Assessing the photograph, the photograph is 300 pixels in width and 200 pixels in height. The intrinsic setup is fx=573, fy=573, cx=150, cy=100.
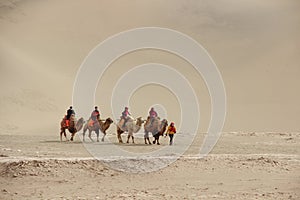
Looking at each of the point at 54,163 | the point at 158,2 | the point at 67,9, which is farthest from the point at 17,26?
the point at 54,163

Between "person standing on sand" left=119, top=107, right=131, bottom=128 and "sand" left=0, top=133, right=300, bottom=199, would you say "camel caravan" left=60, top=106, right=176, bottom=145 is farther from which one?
"sand" left=0, top=133, right=300, bottom=199

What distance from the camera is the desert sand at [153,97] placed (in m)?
14.8

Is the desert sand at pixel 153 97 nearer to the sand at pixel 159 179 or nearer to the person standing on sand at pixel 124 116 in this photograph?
the sand at pixel 159 179

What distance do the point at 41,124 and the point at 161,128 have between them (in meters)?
19.9

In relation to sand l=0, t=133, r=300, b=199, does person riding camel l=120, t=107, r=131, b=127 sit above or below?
above

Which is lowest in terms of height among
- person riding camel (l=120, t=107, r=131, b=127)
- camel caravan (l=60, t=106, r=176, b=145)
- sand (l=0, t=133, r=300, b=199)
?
sand (l=0, t=133, r=300, b=199)

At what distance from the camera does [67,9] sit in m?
76.5

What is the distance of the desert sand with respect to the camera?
14.8 meters

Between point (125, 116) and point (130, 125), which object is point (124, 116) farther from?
point (130, 125)

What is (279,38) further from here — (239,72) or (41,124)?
(41,124)

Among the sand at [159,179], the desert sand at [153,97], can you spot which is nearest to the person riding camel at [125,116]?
the desert sand at [153,97]

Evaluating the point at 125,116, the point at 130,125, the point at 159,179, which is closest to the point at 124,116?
the point at 125,116

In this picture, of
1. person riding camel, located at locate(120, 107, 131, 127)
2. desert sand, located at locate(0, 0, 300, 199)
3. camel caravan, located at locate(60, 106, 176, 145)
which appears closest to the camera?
desert sand, located at locate(0, 0, 300, 199)

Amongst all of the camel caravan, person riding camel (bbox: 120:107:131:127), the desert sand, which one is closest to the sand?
the desert sand
